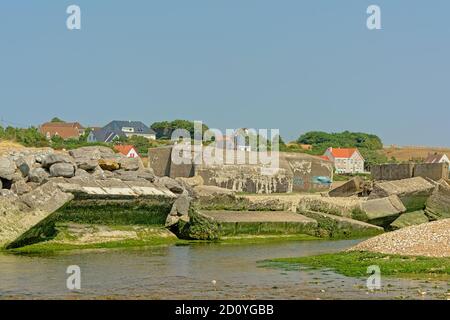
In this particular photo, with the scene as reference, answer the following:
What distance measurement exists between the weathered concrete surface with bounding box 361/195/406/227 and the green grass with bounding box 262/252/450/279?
11.2m

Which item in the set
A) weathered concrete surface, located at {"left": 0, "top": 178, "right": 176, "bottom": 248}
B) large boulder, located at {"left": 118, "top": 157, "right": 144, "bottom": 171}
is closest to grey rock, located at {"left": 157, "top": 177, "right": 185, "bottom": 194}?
large boulder, located at {"left": 118, "top": 157, "right": 144, "bottom": 171}

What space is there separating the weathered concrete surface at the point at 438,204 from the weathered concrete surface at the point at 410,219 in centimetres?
30

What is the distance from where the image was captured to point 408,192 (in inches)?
1262

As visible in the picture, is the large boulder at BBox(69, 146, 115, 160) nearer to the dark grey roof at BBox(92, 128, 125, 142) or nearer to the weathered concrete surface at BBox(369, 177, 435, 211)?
the weathered concrete surface at BBox(369, 177, 435, 211)

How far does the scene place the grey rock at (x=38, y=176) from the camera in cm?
2158

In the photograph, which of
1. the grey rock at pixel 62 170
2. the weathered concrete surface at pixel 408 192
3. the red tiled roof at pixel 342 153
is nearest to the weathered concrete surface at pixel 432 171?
the weathered concrete surface at pixel 408 192

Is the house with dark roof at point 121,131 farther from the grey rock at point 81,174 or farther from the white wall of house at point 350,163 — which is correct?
the grey rock at point 81,174

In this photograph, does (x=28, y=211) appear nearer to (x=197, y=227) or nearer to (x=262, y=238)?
(x=197, y=227)

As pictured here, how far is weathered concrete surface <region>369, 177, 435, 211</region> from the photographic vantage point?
3183 cm

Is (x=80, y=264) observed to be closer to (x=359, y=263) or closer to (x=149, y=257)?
(x=149, y=257)

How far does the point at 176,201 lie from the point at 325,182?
979 inches
